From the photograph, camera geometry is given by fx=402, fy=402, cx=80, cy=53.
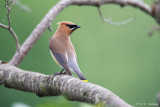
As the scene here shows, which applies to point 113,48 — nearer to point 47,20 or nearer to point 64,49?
point 47,20

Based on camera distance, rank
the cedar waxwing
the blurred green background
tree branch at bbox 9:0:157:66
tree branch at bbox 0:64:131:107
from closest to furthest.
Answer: tree branch at bbox 0:64:131:107 → the cedar waxwing → tree branch at bbox 9:0:157:66 → the blurred green background

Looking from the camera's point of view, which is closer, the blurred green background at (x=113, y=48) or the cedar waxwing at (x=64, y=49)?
the cedar waxwing at (x=64, y=49)

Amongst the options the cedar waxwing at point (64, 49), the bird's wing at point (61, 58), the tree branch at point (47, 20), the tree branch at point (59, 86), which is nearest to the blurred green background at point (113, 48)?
the tree branch at point (47, 20)

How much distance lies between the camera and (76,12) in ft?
25.5

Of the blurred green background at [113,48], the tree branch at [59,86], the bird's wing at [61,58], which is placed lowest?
A: the blurred green background at [113,48]

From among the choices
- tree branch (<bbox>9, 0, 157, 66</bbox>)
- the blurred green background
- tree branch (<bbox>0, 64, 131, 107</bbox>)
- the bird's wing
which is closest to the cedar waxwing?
the bird's wing

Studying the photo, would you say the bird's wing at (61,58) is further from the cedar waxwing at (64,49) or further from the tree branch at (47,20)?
the tree branch at (47,20)

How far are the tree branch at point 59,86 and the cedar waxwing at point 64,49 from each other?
376mm

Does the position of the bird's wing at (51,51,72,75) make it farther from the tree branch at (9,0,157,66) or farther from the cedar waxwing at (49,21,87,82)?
the tree branch at (9,0,157,66)

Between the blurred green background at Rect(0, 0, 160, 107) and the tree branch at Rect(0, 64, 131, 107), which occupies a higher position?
the tree branch at Rect(0, 64, 131, 107)

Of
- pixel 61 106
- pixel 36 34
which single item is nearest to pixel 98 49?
pixel 36 34

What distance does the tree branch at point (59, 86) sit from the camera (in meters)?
1.68

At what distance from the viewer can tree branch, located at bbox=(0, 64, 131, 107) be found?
168cm

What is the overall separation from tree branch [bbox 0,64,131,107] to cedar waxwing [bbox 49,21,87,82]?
376 mm
